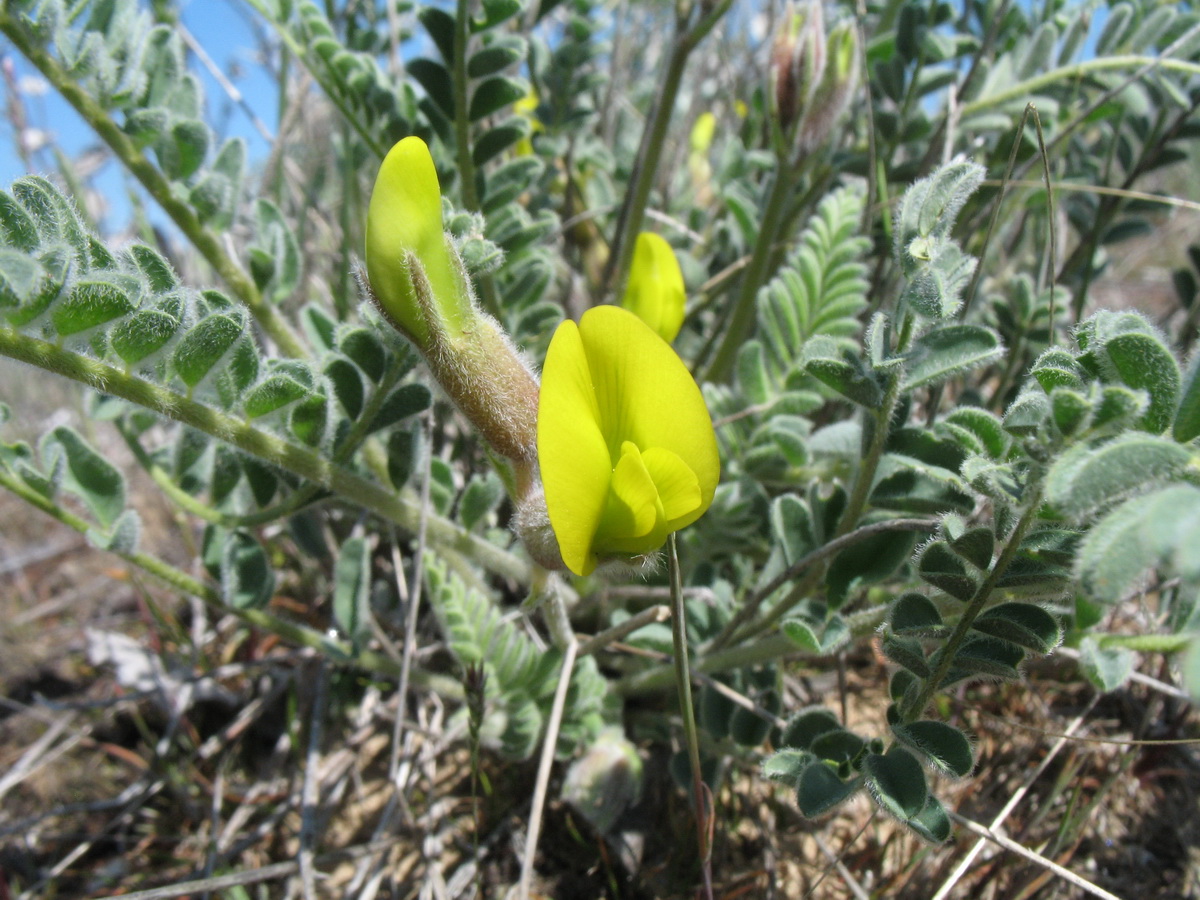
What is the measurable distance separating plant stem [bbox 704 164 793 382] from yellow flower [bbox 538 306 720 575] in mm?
911

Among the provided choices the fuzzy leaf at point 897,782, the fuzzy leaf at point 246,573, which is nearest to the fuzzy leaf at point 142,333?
the fuzzy leaf at point 246,573

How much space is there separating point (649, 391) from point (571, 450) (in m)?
0.12

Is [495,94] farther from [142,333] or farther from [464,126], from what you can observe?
[142,333]

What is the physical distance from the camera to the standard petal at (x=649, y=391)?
899 mm

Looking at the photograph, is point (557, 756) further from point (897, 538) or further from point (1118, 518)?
point (1118, 518)

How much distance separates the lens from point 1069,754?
1.59m

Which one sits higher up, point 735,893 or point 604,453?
point 604,453

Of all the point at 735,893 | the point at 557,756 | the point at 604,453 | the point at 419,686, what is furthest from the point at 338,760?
the point at 604,453

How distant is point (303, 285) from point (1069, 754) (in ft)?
7.99

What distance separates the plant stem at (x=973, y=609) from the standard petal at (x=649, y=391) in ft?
1.03

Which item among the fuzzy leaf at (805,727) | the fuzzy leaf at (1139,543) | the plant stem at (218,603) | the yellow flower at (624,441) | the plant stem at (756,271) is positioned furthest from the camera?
the plant stem at (756,271)

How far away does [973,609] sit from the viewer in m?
0.92

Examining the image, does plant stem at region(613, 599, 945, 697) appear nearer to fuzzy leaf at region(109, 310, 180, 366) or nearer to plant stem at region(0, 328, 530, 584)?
plant stem at region(0, 328, 530, 584)

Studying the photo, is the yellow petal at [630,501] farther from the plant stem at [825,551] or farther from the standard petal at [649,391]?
the plant stem at [825,551]
